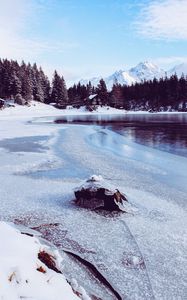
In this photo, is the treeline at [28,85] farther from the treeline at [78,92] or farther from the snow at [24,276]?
the snow at [24,276]

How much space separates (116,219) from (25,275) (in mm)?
4259

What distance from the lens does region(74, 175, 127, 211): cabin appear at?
8.09m

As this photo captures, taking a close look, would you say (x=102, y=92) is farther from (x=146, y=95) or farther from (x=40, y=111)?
(x=40, y=111)

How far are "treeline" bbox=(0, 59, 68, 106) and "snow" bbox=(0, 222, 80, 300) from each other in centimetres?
8485

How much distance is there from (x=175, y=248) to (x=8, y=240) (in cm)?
334

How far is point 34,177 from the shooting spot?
11.8 metres

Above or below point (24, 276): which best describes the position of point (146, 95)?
above

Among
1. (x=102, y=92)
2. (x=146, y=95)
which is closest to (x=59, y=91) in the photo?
(x=102, y=92)

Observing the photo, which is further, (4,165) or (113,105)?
(113,105)

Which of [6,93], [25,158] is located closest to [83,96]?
[6,93]

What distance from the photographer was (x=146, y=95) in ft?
409

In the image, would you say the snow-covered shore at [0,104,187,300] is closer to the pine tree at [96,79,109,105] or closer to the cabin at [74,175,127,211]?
the cabin at [74,175,127,211]

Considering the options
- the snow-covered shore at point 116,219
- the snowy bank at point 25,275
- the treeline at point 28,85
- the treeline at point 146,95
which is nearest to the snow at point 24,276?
the snowy bank at point 25,275

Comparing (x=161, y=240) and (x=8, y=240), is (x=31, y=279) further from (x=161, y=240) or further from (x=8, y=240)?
(x=161, y=240)
